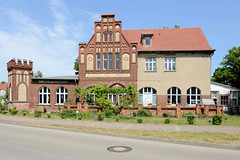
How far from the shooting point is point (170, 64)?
2716 cm

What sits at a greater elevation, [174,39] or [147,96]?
[174,39]

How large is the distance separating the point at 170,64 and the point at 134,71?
4747mm

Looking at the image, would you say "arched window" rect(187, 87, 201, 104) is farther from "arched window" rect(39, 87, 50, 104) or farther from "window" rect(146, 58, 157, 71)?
"arched window" rect(39, 87, 50, 104)

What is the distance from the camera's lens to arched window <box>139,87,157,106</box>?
27.0 metres

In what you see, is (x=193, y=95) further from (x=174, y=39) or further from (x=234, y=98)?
(x=174, y=39)

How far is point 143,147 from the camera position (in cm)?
906

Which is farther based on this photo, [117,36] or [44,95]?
[44,95]

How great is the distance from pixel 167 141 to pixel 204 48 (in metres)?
19.5

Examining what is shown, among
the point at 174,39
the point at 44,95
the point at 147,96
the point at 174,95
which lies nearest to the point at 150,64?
the point at 147,96

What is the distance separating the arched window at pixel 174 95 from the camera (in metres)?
26.7

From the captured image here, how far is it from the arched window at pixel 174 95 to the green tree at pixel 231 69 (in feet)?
43.5

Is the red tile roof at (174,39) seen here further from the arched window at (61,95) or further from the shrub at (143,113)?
the arched window at (61,95)

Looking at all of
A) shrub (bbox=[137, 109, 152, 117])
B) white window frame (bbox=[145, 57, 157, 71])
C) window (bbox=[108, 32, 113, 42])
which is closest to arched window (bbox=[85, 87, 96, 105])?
shrub (bbox=[137, 109, 152, 117])

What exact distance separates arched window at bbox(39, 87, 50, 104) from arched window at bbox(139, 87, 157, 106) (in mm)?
12101
